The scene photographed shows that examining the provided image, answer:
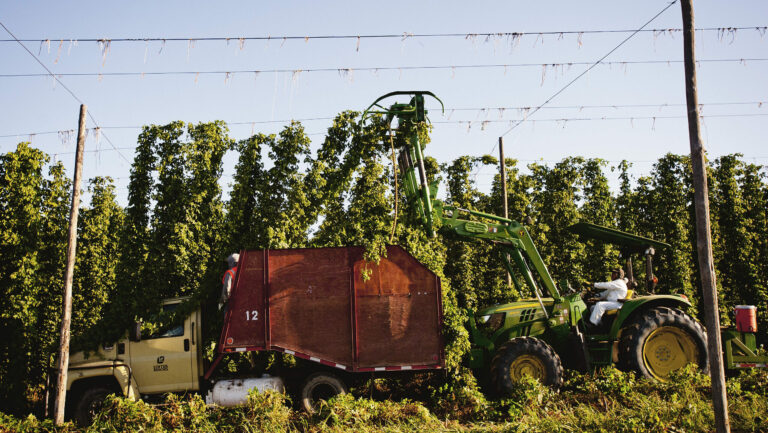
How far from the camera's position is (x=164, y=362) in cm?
891

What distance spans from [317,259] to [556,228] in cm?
1235

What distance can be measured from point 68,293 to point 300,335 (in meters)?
4.72

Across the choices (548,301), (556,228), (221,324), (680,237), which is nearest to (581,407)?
(548,301)

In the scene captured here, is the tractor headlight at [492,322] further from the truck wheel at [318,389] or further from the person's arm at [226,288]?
the person's arm at [226,288]

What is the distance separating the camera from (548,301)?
10.4 meters

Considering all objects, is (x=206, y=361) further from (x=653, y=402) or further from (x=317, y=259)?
(x=653, y=402)

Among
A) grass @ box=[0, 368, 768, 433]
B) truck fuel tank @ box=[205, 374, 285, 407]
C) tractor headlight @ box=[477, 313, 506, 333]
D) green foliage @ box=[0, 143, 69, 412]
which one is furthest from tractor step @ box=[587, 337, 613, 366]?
green foliage @ box=[0, 143, 69, 412]

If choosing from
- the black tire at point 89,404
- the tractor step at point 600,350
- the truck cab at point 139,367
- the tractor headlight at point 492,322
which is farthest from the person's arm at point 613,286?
the black tire at point 89,404

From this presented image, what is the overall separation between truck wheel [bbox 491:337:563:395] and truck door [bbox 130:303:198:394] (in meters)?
5.40

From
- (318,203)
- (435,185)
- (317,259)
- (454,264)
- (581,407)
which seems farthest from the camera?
(454,264)

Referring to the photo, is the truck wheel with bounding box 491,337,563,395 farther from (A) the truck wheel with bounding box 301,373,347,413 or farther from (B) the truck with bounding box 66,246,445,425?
(A) the truck wheel with bounding box 301,373,347,413

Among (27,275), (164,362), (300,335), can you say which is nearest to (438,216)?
(300,335)

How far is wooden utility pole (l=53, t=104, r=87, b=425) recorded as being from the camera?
8.68 metres

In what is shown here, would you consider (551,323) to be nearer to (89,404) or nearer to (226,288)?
(226,288)
